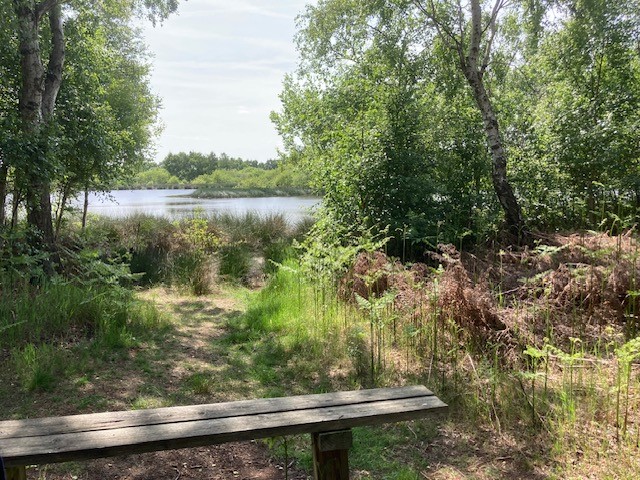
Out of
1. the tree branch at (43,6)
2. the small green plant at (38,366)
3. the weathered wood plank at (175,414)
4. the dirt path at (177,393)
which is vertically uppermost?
the tree branch at (43,6)

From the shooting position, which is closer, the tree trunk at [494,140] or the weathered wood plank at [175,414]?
the weathered wood plank at [175,414]

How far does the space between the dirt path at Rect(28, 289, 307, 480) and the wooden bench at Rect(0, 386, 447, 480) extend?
2.50ft

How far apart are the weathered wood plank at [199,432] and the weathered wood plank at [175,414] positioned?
4cm

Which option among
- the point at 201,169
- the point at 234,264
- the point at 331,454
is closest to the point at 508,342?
the point at 331,454

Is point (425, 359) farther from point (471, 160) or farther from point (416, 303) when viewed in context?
point (471, 160)

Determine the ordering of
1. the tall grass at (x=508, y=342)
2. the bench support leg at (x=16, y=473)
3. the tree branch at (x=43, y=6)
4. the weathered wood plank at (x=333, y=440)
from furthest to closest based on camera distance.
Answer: the tree branch at (x=43, y=6) < the tall grass at (x=508, y=342) < the weathered wood plank at (x=333, y=440) < the bench support leg at (x=16, y=473)

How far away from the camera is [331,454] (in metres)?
2.04

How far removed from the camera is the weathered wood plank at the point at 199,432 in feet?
5.48

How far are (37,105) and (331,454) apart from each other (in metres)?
6.40

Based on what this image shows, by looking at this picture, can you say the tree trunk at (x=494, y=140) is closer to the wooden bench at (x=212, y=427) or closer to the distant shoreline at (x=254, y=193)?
the wooden bench at (x=212, y=427)

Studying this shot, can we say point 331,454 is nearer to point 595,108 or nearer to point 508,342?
point 508,342

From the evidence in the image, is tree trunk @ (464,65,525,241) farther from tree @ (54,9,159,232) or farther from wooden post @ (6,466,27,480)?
wooden post @ (6,466,27,480)

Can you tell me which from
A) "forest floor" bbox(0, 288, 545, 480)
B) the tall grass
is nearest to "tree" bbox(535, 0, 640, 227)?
the tall grass

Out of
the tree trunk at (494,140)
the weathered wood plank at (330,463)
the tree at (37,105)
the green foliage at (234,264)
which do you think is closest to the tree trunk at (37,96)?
A: the tree at (37,105)
